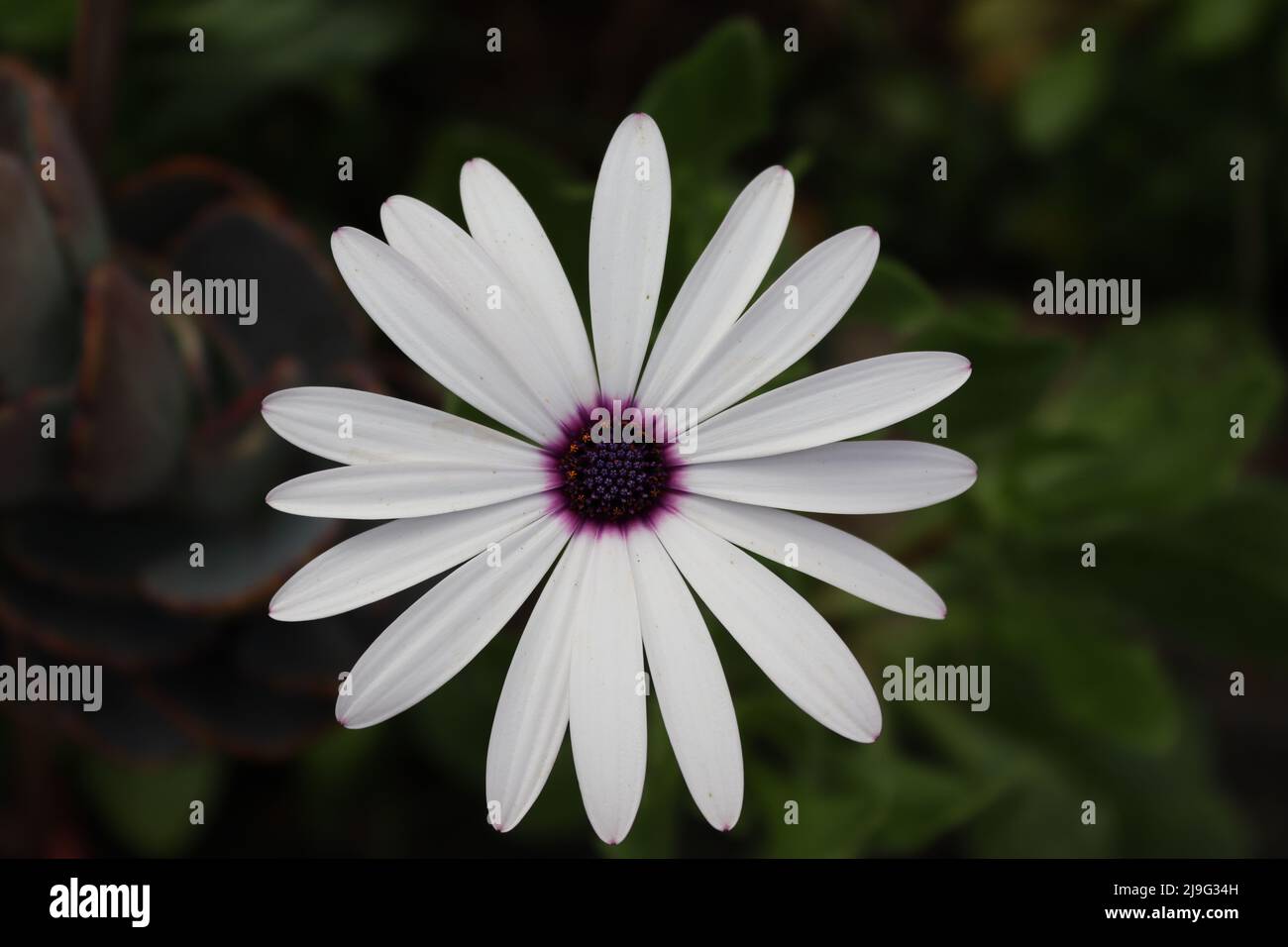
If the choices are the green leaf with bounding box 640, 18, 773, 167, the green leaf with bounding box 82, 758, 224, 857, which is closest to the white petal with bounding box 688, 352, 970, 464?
the green leaf with bounding box 640, 18, 773, 167

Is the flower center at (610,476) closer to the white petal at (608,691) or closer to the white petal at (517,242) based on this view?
the white petal at (608,691)

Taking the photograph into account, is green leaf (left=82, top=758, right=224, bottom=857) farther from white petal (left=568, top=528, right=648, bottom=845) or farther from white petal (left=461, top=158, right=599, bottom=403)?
white petal (left=461, top=158, right=599, bottom=403)

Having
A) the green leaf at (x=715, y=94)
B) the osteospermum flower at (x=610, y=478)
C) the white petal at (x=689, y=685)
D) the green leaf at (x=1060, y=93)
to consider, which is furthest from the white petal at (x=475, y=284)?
the green leaf at (x=1060, y=93)

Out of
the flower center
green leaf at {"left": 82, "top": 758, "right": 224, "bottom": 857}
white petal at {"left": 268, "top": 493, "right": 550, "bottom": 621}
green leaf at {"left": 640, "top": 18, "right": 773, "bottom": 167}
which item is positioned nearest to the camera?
white petal at {"left": 268, "top": 493, "right": 550, "bottom": 621}

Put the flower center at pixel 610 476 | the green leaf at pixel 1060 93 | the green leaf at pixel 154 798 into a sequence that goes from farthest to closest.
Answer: the green leaf at pixel 1060 93 < the green leaf at pixel 154 798 < the flower center at pixel 610 476

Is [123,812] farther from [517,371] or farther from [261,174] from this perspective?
[517,371]
